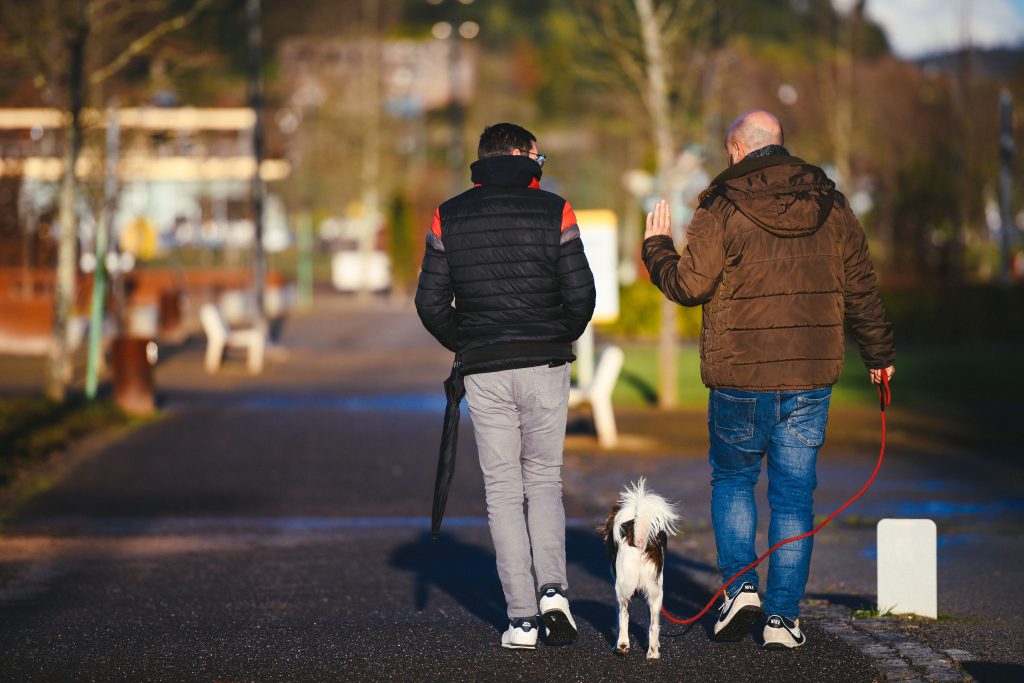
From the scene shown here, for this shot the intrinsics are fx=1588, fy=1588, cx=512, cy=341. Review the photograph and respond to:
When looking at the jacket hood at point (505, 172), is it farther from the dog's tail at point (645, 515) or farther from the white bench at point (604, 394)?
the white bench at point (604, 394)

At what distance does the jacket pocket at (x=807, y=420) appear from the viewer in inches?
229

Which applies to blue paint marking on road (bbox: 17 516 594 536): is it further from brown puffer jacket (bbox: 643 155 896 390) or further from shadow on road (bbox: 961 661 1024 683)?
shadow on road (bbox: 961 661 1024 683)

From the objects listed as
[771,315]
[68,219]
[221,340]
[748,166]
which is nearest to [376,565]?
[771,315]

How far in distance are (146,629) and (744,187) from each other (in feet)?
9.78

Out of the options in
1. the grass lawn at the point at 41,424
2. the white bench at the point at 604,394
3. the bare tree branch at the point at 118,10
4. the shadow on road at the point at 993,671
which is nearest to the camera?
the shadow on road at the point at 993,671

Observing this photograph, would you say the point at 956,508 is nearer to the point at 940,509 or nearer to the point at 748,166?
the point at 940,509

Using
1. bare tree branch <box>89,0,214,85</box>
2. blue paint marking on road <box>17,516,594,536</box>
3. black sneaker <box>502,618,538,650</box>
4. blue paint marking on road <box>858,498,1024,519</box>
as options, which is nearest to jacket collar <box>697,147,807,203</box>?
black sneaker <box>502,618,538,650</box>

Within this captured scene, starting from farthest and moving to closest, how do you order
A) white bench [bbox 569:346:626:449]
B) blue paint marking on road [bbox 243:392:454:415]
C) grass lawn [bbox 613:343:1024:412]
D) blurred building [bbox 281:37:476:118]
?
blurred building [bbox 281:37:476:118] → grass lawn [bbox 613:343:1024:412] → blue paint marking on road [bbox 243:392:454:415] → white bench [bbox 569:346:626:449]

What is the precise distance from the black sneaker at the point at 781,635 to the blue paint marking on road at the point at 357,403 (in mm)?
10604

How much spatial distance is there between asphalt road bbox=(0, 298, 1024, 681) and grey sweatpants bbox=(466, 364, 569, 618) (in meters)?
0.29

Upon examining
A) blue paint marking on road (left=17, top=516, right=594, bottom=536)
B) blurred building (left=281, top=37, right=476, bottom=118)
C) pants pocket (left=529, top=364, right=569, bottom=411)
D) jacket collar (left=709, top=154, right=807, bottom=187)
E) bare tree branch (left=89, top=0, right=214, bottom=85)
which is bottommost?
blue paint marking on road (left=17, top=516, right=594, bottom=536)

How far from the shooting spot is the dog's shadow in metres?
6.33

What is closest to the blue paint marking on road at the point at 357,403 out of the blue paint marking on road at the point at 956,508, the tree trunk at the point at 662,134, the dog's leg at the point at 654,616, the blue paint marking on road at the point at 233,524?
the tree trunk at the point at 662,134

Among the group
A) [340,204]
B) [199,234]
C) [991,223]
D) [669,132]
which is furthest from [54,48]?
[340,204]
